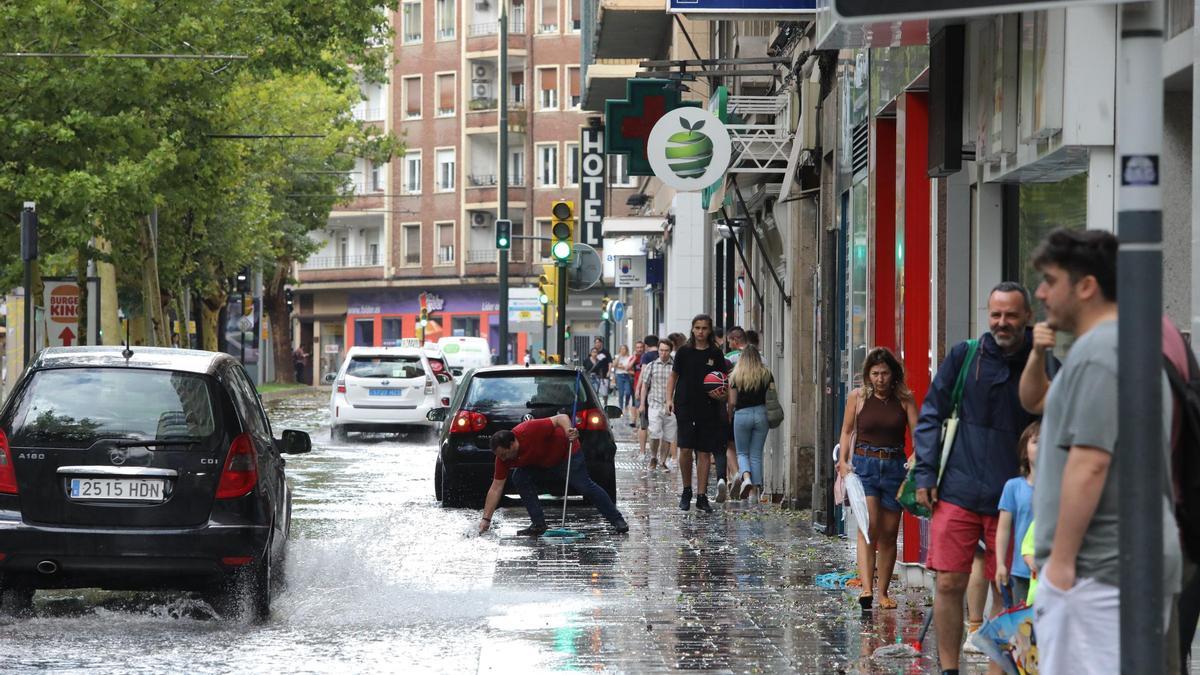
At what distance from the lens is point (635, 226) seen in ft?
169

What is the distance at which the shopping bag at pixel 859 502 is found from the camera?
38.7 feet

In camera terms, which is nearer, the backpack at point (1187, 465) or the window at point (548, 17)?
the backpack at point (1187, 465)

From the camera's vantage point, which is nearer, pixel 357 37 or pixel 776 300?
pixel 776 300

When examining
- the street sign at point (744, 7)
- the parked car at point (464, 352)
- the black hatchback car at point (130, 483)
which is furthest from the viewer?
the parked car at point (464, 352)

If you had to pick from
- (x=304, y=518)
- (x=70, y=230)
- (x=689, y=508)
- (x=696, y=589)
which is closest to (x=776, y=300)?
(x=689, y=508)

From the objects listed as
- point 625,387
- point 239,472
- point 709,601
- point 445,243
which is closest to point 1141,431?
point 239,472

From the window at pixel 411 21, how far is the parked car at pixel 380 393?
183 ft

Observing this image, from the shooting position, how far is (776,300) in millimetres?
23484

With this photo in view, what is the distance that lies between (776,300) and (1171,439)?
1798 centimetres

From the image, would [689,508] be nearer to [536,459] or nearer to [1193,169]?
[536,459]

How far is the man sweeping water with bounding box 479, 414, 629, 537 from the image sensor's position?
16.5 metres

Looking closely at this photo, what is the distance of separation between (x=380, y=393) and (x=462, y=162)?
53.7m

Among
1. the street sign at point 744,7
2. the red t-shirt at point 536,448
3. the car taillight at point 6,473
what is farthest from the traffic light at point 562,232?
the car taillight at point 6,473

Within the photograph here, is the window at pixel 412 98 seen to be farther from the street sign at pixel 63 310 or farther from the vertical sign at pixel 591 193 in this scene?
the street sign at pixel 63 310
